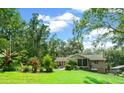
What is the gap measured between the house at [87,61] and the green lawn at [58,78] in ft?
0.40

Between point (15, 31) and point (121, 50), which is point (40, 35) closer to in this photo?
point (15, 31)

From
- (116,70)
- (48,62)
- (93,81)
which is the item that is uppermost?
(48,62)

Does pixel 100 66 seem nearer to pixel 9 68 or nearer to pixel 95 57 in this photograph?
pixel 95 57

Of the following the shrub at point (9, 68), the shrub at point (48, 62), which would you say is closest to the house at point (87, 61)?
the shrub at point (48, 62)

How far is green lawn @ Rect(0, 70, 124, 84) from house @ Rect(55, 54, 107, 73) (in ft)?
0.40

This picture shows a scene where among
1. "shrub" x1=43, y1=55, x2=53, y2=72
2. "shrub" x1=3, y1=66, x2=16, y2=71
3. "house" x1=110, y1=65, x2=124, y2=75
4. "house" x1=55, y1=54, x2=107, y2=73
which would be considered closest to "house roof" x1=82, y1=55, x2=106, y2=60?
"house" x1=55, y1=54, x2=107, y2=73

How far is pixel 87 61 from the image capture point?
13.4m

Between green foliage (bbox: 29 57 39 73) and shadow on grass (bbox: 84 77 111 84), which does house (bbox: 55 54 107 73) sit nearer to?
shadow on grass (bbox: 84 77 111 84)

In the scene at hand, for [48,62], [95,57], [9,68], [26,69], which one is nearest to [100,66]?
[95,57]

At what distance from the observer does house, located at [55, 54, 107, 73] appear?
1333 cm

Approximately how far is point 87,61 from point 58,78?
582 millimetres

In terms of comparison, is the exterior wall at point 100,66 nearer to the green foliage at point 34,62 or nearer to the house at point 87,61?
the house at point 87,61
